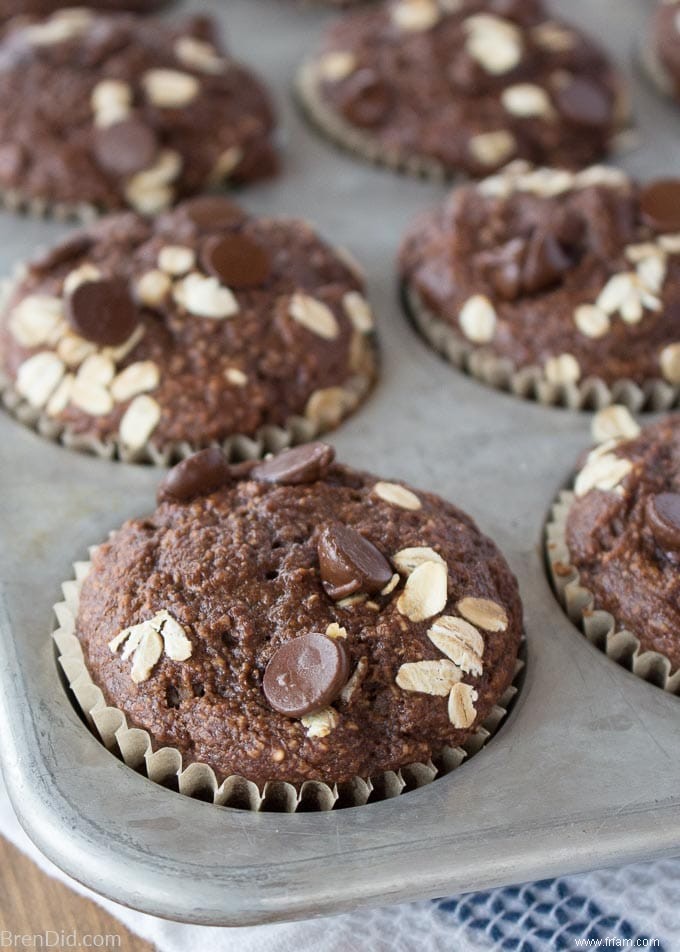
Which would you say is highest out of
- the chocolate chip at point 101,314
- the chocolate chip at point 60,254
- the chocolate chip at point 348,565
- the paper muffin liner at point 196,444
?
the chocolate chip at point 60,254

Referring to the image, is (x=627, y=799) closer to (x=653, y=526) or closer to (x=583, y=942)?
(x=583, y=942)

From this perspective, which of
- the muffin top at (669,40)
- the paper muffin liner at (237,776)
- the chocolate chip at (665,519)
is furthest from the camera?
the muffin top at (669,40)

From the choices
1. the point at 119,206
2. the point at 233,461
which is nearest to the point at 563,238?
the point at 233,461

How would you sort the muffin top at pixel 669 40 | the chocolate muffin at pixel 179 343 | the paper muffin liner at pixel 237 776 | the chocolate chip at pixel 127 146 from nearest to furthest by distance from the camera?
the paper muffin liner at pixel 237 776
the chocolate muffin at pixel 179 343
the chocolate chip at pixel 127 146
the muffin top at pixel 669 40

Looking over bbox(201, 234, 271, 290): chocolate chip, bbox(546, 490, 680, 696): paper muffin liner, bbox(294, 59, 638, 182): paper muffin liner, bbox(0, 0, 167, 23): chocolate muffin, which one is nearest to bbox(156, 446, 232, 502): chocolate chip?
bbox(201, 234, 271, 290): chocolate chip

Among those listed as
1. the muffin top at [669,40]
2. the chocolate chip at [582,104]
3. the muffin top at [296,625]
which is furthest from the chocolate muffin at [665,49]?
the muffin top at [296,625]

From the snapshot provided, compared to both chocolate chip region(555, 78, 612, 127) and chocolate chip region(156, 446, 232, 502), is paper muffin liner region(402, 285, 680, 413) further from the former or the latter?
chocolate chip region(555, 78, 612, 127)

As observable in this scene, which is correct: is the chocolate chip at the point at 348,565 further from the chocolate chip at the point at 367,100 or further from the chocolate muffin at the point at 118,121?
the chocolate chip at the point at 367,100
